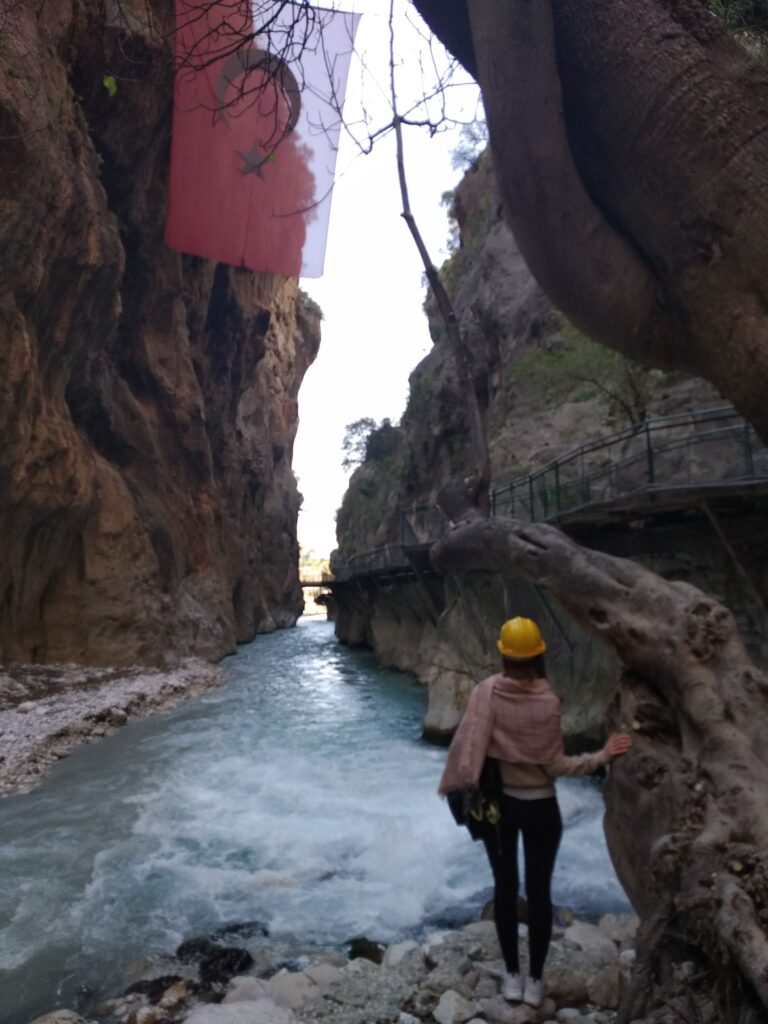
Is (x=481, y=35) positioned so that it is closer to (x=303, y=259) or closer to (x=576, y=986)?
(x=576, y=986)

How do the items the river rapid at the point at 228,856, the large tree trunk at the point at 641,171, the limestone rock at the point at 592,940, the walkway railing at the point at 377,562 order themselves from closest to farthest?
1. the large tree trunk at the point at 641,171
2. the limestone rock at the point at 592,940
3. the river rapid at the point at 228,856
4. the walkway railing at the point at 377,562

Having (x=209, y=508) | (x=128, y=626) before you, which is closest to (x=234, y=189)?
(x=128, y=626)

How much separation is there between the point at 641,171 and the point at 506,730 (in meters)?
2.22

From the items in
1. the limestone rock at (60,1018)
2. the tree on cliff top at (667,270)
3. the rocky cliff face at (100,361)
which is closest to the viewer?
the tree on cliff top at (667,270)

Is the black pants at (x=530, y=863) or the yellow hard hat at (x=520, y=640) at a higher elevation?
the yellow hard hat at (x=520, y=640)

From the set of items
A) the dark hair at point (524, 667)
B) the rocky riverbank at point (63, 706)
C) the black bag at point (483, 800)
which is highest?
the dark hair at point (524, 667)

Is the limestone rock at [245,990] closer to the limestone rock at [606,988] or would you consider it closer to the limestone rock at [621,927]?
the limestone rock at [606,988]

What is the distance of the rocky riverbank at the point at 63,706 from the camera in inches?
381

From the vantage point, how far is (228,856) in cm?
650

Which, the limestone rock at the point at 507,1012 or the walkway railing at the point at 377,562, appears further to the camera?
the walkway railing at the point at 377,562

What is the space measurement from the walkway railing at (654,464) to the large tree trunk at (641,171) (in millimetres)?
2988

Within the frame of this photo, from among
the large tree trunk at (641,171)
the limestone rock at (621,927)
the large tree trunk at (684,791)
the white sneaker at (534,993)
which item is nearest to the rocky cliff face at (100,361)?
the large tree trunk at (641,171)

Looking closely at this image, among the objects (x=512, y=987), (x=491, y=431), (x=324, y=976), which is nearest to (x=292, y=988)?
(x=324, y=976)

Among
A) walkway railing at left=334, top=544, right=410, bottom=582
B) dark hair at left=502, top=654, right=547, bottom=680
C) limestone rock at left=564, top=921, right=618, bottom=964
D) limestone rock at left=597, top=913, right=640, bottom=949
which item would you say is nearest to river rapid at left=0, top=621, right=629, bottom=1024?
limestone rock at left=597, top=913, right=640, bottom=949
